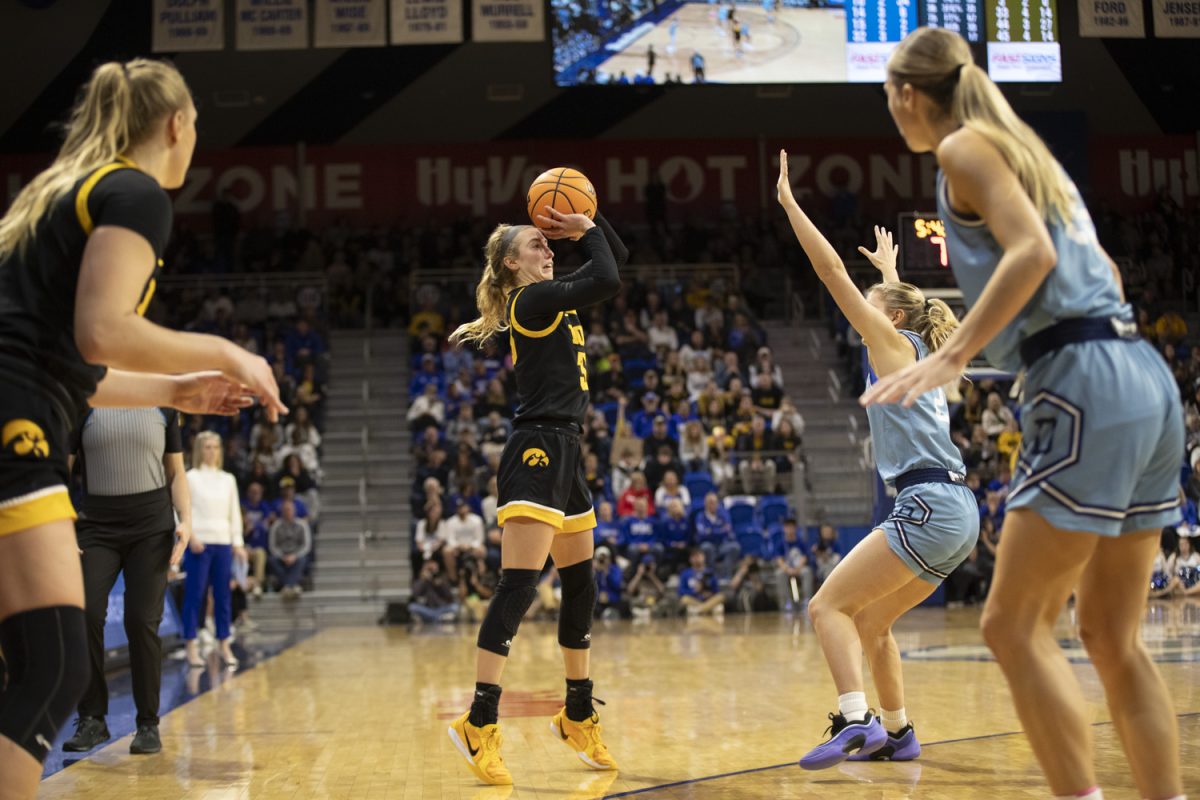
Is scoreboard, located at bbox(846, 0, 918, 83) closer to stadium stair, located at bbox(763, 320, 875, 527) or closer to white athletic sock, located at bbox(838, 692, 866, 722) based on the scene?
stadium stair, located at bbox(763, 320, 875, 527)

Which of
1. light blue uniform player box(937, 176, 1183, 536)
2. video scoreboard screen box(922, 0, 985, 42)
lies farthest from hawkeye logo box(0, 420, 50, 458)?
video scoreboard screen box(922, 0, 985, 42)

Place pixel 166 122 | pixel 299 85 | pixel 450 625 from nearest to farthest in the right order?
1. pixel 166 122
2. pixel 450 625
3. pixel 299 85

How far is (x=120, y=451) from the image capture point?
566cm

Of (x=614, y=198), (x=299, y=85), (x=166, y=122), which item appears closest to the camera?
(x=166, y=122)

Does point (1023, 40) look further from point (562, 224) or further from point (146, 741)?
point (146, 741)

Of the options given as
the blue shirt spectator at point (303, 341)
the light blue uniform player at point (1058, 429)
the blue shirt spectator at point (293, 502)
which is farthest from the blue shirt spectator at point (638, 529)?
the light blue uniform player at point (1058, 429)

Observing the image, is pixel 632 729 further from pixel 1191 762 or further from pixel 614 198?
pixel 614 198

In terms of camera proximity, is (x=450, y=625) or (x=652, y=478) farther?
(x=652, y=478)

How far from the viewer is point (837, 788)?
164 inches

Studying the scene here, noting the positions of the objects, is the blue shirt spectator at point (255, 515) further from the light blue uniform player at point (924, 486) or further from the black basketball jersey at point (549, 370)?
the light blue uniform player at point (924, 486)

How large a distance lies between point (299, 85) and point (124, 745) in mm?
16946

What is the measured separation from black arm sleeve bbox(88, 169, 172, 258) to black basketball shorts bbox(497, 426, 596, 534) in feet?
7.00

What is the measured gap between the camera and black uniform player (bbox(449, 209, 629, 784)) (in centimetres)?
458

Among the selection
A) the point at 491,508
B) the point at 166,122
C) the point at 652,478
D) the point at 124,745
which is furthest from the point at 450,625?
the point at 166,122
